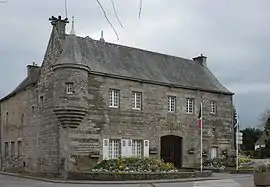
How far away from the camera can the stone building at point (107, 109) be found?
31531 mm

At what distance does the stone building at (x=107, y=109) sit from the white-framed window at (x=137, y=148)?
7 cm

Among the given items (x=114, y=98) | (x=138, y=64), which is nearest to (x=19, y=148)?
(x=114, y=98)

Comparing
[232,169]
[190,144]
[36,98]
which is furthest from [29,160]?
[232,169]

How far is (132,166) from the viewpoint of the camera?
29.9 m

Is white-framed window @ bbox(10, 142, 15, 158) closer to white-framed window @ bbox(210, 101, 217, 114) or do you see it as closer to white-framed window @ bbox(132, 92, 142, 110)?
white-framed window @ bbox(132, 92, 142, 110)

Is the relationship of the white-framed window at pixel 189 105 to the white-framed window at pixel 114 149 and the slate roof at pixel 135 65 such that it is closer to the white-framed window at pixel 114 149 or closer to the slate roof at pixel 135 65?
the slate roof at pixel 135 65

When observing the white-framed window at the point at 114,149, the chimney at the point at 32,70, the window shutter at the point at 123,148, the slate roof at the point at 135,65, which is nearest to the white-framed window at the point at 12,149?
the slate roof at the point at 135,65

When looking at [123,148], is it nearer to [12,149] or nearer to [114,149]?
[114,149]

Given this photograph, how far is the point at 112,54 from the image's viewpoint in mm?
36594

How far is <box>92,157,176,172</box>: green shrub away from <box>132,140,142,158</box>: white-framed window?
3504 millimetres

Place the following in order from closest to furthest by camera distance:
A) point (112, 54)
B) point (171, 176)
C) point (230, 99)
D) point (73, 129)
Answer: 1. point (171, 176)
2. point (73, 129)
3. point (112, 54)
4. point (230, 99)

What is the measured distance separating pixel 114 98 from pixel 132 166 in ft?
19.7

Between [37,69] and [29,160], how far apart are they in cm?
782

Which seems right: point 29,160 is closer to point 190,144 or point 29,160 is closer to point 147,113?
point 147,113
